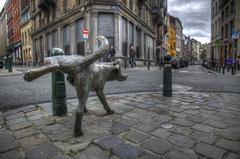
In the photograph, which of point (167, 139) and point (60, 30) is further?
point (60, 30)

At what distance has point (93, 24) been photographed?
1783cm

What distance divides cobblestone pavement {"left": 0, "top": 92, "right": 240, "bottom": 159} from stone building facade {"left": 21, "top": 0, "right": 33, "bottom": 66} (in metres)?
39.5

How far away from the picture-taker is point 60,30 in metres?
23.3

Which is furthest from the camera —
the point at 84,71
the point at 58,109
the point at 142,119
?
the point at 58,109

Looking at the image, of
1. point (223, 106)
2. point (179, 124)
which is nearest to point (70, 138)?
point (179, 124)

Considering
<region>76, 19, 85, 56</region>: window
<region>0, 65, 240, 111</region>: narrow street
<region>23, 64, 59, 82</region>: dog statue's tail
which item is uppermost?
<region>76, 19, 85, 56</region>: window

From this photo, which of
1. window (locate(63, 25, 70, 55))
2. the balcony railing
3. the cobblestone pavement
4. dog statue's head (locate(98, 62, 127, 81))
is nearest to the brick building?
the balcony railing

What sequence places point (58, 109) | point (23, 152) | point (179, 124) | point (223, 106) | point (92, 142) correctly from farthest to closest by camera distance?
1. point (223, 106)
2. point (58, 109)
3. point (179, 124)
4. point (92, 142)
5. point (23, 152)

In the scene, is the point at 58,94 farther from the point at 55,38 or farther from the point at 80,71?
the point at 55,38

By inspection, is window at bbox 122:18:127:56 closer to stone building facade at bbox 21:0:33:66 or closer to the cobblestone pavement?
the cobblestone pavement

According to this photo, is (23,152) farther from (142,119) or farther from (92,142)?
(142,119)

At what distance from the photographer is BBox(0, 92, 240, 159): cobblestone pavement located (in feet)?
6.53

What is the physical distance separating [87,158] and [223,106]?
10.5 ft

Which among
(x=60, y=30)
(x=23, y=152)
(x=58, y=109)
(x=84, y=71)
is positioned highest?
(x=60, y=30)
